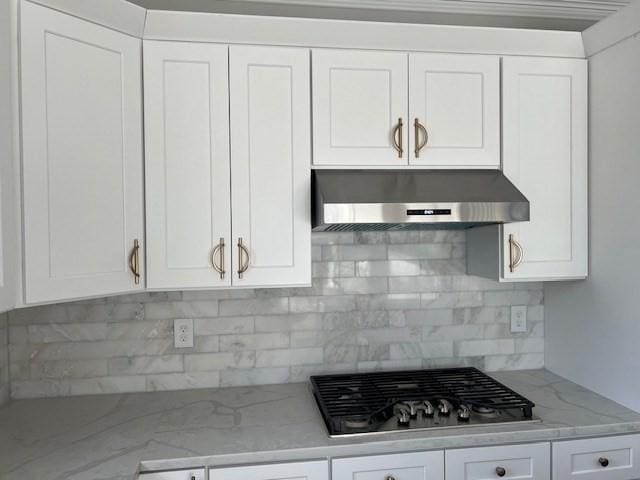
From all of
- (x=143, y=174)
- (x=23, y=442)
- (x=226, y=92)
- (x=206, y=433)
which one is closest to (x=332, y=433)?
(x=206, y=433)

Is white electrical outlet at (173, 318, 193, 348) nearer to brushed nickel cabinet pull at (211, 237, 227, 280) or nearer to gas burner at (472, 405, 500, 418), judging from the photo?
brushed nickel cabinet pull at (211, 237, 227, 280)

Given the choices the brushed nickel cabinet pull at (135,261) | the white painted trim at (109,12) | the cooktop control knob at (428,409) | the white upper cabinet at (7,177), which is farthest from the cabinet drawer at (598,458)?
the white painted trim at (109,12)

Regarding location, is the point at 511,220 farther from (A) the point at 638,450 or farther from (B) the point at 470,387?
(A) the point at 638,450

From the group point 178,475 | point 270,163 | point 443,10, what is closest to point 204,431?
point 178,475

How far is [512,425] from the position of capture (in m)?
1.77

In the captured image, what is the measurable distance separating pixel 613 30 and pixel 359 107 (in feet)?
3.40

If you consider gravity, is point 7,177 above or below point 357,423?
above

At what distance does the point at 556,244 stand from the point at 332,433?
121 cm

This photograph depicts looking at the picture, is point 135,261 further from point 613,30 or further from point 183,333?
point 613,30

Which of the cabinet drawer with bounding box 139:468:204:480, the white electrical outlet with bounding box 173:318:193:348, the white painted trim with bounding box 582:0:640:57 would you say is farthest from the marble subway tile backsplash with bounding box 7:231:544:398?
the white painted trim with bounding box 582:0:640:57

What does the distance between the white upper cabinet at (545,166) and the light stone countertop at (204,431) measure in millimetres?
575

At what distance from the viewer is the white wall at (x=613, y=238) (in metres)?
1.84

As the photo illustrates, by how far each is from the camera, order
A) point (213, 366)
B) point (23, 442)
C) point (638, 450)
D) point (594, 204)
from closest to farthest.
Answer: point (23, 442) < point (638, 450) < point (594, 204) < point (213, 366)

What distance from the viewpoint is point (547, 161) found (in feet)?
6.74
